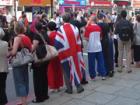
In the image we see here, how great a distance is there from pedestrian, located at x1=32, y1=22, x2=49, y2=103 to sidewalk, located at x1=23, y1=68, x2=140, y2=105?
0.17 m

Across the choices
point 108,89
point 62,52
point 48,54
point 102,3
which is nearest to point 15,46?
point 48,54

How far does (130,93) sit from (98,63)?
154 centimetres

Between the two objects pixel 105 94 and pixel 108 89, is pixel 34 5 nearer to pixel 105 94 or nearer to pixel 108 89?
pixel 108 89

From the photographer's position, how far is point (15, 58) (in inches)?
284

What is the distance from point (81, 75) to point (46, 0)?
112 feet

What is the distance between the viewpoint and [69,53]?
8.22 meters

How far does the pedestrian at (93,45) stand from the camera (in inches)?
367

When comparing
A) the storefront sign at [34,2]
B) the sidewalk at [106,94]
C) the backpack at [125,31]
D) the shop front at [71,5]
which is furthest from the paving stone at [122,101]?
the shop front at [71,5]

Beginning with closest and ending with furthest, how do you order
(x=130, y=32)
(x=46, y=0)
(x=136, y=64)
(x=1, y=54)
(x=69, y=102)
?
(x=1, y=54), (x=69, y=102), (x=130, y=32), (x=136, y=64), (x=46, y=0)

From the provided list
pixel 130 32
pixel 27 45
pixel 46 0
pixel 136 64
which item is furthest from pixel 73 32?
pixel 46 0

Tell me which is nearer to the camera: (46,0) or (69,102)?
(69,102)

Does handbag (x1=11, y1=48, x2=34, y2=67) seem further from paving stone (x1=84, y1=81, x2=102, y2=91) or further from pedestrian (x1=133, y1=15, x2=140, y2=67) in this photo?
pedestrian (x1=133, y1=15, x2=140, y2=67)

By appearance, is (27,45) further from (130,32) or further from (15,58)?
(130,32)

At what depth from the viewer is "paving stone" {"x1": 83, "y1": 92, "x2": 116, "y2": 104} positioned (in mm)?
7773
